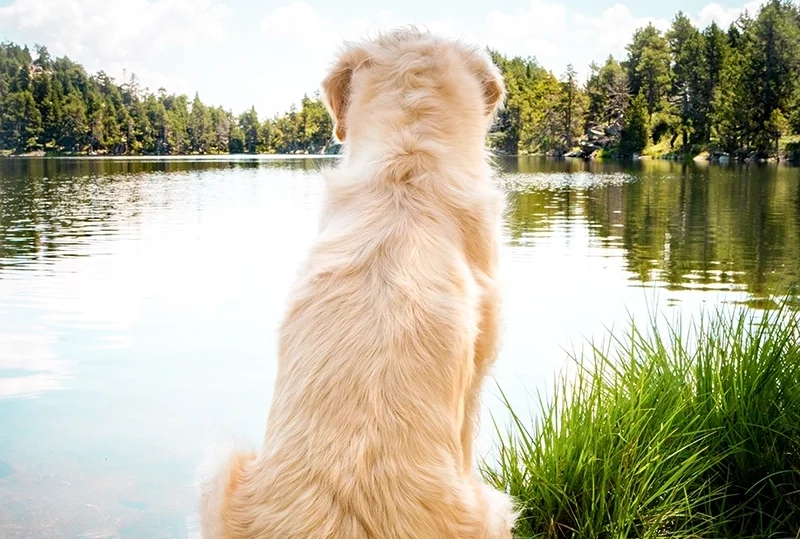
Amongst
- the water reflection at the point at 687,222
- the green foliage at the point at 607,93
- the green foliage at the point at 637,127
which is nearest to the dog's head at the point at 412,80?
the water reflection at the point at 687,222

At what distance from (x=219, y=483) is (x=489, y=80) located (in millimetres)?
1340

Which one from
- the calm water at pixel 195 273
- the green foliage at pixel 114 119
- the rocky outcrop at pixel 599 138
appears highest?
the green foliage at pixel 114 119

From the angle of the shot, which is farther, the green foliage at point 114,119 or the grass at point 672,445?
the green foliage at point 114,119

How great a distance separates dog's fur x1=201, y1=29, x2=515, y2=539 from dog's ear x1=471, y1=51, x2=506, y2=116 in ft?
0.71

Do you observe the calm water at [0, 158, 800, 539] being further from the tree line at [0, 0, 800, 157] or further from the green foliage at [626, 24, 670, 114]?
the green foliage at [626, 24, 670, 114]

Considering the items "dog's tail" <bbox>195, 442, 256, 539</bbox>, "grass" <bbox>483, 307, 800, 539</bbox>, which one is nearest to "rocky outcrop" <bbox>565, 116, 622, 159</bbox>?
→ "grass" <bbox>483, 307, 800, 539</bbox>

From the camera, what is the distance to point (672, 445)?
2771 millimetres

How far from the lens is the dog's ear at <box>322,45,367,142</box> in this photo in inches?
80.5

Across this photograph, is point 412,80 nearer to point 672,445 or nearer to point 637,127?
point 672,445

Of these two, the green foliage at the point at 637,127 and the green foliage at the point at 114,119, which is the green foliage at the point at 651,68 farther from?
the green foliage at the point at 114,119

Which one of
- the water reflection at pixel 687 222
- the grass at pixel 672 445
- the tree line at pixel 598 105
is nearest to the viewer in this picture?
the grass at pixel 672 445

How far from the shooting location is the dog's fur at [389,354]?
130cm

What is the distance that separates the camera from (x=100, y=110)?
73.8 metres

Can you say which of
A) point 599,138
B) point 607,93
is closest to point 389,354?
point 599,138
